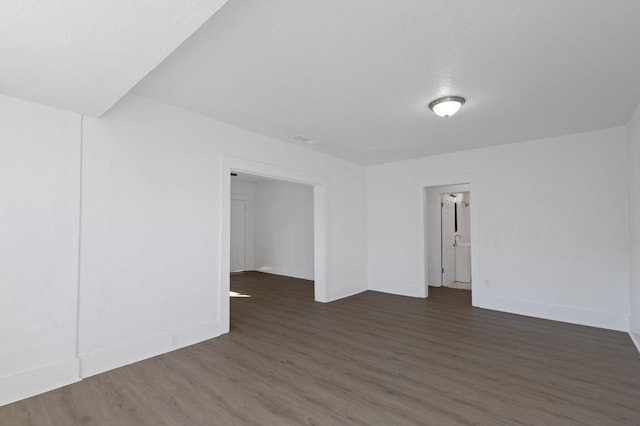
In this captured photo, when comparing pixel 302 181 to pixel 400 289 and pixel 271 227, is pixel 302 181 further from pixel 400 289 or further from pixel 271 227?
pixel 271 227

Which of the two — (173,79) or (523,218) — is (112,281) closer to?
(173,79)

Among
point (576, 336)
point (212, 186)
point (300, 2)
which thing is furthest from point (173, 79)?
point (576, 336)

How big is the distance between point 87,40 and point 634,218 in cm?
543

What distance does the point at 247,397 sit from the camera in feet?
8.20

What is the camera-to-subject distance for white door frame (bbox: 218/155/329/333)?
3863 mm

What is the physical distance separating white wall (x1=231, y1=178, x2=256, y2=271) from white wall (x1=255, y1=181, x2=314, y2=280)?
12cm

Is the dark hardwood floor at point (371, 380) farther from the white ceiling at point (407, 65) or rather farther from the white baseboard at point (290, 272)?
the white baseboard at point (290, 272)

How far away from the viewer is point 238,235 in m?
9.08

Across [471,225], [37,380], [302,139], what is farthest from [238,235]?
[37,380]

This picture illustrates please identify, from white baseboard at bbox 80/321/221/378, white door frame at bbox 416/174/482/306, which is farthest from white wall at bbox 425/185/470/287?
white baseboard at bbox 80/321/221/378

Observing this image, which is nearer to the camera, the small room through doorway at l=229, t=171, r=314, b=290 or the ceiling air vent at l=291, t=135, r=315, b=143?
the ceiling air vent at l=291, t=135, r=315, b=143

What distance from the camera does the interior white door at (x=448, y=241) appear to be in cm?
725

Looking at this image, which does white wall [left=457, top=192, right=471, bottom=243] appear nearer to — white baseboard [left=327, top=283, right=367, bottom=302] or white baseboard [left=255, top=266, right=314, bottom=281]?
white baseboard [left=327, top=283, right=367, bottom=302]

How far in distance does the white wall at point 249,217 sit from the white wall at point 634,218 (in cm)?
796
